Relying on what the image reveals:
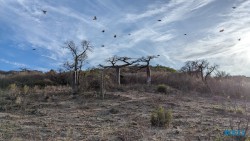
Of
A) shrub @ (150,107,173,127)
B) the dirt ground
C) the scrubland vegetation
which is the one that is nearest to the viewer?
the dirt ground

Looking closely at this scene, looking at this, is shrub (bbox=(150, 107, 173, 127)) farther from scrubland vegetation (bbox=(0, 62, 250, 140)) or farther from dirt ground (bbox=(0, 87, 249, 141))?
dirt ground (bbox=(0, 87, 249, 141))

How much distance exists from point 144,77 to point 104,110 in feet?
51.5

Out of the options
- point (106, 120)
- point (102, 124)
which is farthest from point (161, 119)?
point (106, 120)

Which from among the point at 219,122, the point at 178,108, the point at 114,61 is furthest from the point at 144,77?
the point at 219,122

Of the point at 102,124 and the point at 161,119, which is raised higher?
the point at 161,119

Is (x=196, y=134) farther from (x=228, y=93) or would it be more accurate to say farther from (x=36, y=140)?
(x=228, y=93)

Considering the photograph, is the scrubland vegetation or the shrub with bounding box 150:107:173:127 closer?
the scrubland vegetation

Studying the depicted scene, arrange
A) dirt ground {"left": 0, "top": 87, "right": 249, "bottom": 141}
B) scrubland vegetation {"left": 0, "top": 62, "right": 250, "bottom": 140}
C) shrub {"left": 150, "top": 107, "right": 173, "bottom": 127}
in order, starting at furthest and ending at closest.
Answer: shrub {"left": 150, "top": 107, "right": 173, "bottom": 127}
scrubland vegetation {"left": 0, "top": 62, "right": 250, "bottom": 140}
dirt ground {"left": 0, "top": 87, "right": 249, "bottom": 141}

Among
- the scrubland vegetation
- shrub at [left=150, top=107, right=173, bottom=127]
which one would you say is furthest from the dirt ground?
shrub at [left=150, top=107, right=173, bottom=127]

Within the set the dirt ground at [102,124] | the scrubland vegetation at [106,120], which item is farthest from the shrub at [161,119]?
the dirt ground at [102,124]

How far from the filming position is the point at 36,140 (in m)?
5.95

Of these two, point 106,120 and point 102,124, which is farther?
point 106,120

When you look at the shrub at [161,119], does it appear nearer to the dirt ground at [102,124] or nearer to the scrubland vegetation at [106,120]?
the scrubland vegetation at [106,120]

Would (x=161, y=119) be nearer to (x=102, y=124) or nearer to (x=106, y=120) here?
(x=102, y=124)
